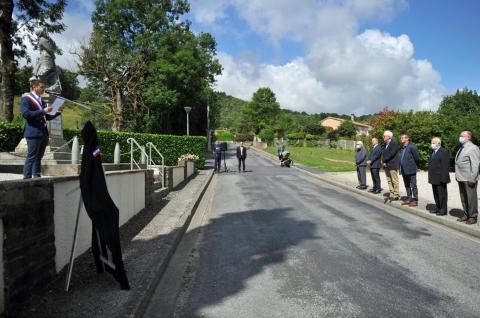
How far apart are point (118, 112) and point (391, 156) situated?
26.3 meters

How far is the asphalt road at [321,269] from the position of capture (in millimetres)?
3818

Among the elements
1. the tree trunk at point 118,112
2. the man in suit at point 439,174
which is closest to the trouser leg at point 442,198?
the man in suit at point 439,174

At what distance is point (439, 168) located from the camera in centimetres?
841

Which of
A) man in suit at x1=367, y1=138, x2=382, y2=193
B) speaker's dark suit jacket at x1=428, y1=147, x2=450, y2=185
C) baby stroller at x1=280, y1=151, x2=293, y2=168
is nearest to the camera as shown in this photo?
speaker's dark suit jacket at x1=428, y1=147, x2=450, y2=185

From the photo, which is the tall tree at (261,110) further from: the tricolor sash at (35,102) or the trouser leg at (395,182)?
the tricolor sash at (35,102)

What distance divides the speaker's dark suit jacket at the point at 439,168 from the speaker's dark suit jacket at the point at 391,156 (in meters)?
2.19

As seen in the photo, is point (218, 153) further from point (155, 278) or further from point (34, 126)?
point (155, 278)

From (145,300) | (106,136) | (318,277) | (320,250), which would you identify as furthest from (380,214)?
(106,136)

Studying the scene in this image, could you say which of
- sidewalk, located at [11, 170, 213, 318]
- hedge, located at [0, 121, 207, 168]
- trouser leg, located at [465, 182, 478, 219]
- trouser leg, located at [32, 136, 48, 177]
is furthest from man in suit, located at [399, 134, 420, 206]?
hedge, located at [0, 121, 207, 168]

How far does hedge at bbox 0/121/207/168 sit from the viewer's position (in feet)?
48.0

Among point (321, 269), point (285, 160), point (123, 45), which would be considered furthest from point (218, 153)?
point (123, 45)

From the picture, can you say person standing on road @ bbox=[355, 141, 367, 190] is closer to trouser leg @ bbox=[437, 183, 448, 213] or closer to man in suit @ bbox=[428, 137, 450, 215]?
man in suit @ bbox=[428, 137, 450, 215]

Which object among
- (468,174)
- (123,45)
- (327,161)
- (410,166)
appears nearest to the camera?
(468,174)

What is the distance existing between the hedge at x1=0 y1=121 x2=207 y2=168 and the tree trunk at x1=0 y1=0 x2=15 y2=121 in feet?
22.7
